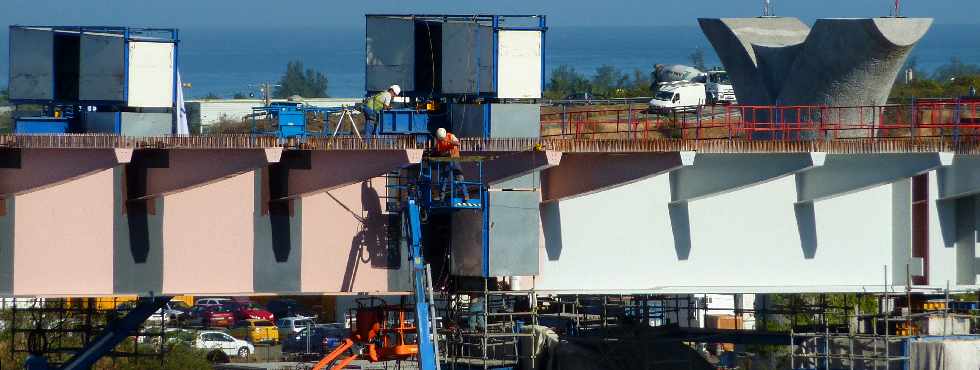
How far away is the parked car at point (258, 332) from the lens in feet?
234

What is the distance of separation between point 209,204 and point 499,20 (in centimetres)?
643

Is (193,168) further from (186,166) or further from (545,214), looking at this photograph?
(545,214)

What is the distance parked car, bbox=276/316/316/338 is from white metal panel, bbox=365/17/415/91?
Result: 42098 mm

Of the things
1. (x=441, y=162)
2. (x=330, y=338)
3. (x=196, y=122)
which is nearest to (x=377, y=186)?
(x=441, y=162)

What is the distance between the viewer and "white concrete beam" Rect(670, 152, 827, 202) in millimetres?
30000

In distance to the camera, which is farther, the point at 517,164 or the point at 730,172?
the point at 730,172

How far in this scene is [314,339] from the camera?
64750 millimetres

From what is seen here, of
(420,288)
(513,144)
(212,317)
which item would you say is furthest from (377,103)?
(212,317)

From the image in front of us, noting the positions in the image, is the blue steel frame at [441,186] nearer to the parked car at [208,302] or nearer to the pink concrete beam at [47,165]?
the pink concrete beam at [47,165]

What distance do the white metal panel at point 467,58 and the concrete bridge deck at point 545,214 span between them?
1437mm

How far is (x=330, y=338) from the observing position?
64000mm

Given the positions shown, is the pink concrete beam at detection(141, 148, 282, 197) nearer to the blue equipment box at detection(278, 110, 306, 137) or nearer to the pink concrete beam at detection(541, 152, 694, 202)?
the blue equipment box at detection(278, 110, 306, 137)

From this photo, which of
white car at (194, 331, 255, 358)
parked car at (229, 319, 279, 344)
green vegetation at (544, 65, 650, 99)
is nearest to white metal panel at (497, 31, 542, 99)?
green vegetation at (544, 65, 650, 99)

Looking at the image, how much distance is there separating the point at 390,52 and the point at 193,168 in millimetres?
4551
